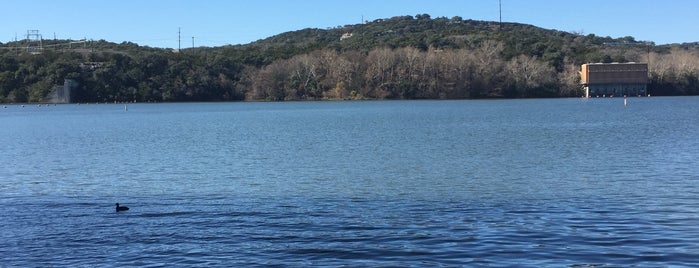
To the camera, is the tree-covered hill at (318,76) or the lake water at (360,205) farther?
the tree-covered hill at (318,76)

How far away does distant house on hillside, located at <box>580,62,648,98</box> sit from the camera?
153m

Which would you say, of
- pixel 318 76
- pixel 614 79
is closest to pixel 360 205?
pixel 318 76

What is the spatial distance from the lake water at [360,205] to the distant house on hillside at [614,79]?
11836 centimetres

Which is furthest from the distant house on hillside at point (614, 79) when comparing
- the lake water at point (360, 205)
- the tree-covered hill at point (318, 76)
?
the lake water at point (360, 205)

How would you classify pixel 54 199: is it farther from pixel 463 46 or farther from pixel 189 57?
pixel 463 46

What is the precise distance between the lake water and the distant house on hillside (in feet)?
388

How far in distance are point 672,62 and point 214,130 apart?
4842 inches

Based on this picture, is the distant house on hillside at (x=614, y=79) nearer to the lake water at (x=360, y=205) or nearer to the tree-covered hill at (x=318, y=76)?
the tree-covered hill at (x=318, y=76)

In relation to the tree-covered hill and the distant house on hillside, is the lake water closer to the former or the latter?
the tree-covered hill

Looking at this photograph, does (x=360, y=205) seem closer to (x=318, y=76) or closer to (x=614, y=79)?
(x=318, y=76)

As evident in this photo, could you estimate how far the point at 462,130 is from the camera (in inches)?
2045

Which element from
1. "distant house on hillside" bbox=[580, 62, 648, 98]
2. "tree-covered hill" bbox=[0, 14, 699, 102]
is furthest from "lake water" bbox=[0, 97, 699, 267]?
"distant house on hillside" bbox=[580, 62, 648, 98]

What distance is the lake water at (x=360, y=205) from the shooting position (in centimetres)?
1495

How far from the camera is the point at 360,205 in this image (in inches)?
803
